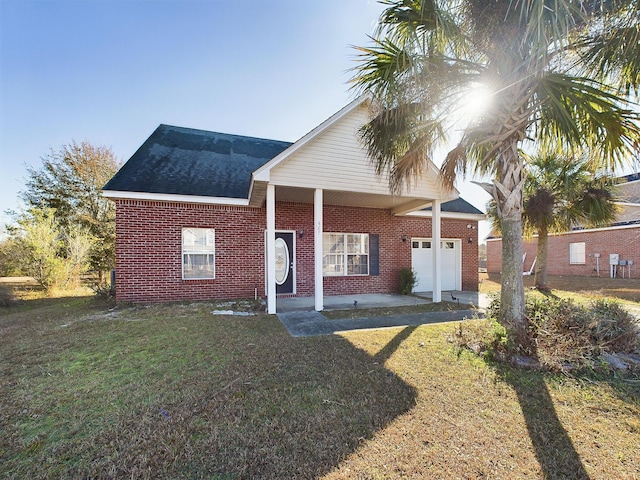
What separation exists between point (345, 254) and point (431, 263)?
12.9 feet

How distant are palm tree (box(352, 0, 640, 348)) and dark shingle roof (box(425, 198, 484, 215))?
21.4 ft

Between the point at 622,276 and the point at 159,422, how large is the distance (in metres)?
23.8

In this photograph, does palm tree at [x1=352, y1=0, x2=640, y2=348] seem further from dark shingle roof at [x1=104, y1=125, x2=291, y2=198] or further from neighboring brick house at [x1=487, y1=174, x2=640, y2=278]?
neighboring brick house at [x1=487, y1=174, x2=640, y2=278]

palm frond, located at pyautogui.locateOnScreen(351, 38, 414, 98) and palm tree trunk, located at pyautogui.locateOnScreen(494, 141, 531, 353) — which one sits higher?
palm frond, located at pyautogui.locateOnScreen(351, 38, 414, 98)

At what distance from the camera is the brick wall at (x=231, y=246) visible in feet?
27.2

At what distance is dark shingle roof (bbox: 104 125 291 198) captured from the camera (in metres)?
8.56

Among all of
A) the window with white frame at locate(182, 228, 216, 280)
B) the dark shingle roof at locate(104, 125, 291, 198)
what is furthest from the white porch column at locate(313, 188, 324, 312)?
the window with white frame at locate(182, 228, 216, 280)

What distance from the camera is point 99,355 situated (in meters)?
4.24

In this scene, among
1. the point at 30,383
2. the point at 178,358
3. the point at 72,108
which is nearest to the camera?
the point at 30,383

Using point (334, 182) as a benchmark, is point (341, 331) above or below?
below

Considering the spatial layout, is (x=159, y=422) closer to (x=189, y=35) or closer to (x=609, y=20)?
(x=609, y=20)

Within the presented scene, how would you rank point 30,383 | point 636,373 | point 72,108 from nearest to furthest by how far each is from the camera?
point 30,383 → point 636,373 → point 72,108

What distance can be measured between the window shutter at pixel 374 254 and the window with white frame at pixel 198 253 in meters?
5.72

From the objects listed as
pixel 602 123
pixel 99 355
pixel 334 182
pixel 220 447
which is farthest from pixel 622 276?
pixel 99 355
